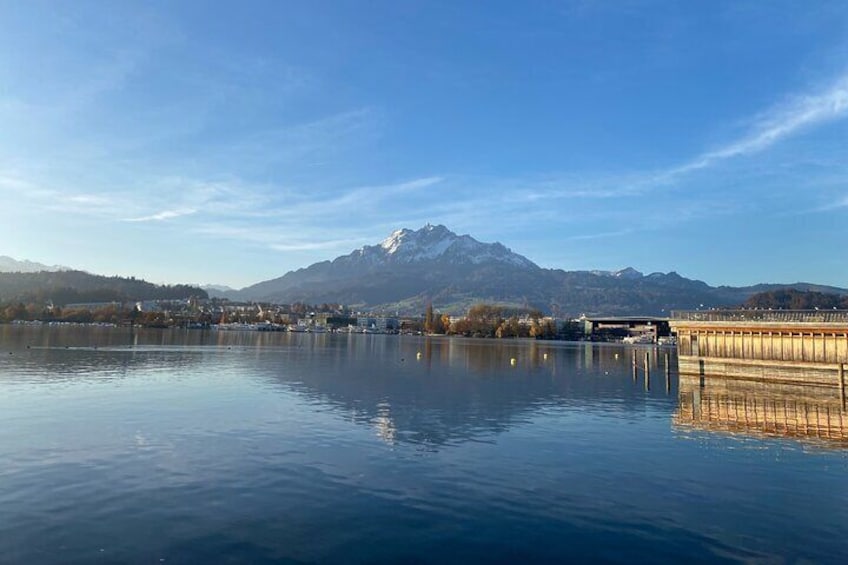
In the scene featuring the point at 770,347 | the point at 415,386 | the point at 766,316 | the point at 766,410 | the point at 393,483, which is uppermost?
the point at 766,316

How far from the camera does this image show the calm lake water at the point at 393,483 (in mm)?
17484

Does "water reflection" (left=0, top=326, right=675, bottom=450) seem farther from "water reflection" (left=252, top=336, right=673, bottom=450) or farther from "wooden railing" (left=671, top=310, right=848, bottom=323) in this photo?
"wooden railing" (left=671, top=310, right=848, bottom=323)

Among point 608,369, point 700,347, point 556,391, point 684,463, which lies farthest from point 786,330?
point 684,463

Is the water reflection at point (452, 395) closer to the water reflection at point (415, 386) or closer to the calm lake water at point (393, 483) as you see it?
the water reflection at point (415, 386)

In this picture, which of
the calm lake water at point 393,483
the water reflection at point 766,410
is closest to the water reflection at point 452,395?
the calm lake water at point 393,483

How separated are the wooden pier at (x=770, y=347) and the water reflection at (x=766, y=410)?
181 cm

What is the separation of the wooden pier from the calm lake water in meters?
27.4

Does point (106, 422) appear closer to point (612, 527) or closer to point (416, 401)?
point (416, 401)

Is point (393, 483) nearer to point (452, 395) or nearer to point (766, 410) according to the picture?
point (452, 395)

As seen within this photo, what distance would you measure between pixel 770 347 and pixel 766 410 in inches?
929

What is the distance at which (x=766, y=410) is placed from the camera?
47.3 m

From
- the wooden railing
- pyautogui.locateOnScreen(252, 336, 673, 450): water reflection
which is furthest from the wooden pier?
pyautogui.locateOnScreen(252, 336, 673, 450): water reflection

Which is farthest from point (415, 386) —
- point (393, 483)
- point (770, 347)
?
point (770, 347)

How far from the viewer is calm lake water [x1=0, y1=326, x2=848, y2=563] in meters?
17.5
